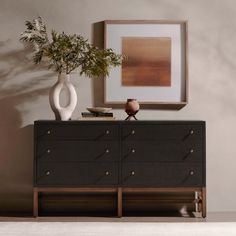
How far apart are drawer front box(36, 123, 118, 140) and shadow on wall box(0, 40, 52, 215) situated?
0.47 m

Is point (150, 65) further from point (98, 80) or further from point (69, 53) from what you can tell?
point (69, 53)

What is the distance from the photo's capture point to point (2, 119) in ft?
14.6

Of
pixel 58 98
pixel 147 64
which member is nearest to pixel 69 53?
pixel 58 98

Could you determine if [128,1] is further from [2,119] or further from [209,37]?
[2,119]

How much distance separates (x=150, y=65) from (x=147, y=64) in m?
0.02

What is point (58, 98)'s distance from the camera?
4.22 metres

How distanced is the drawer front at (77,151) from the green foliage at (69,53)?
20.9 inches

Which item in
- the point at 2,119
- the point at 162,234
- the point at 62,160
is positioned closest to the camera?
the point at 162,234

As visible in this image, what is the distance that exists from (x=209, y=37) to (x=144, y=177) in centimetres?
125

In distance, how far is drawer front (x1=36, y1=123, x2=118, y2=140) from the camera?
161 inches

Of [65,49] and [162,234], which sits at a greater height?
[65,49]

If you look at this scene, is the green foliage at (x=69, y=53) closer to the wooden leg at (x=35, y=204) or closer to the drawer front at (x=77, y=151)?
the drawer front at (x=77, y=151)

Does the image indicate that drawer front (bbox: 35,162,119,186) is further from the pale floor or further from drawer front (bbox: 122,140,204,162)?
the pale floor

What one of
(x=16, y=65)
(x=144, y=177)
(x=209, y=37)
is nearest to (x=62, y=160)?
(x=144, y=177)
